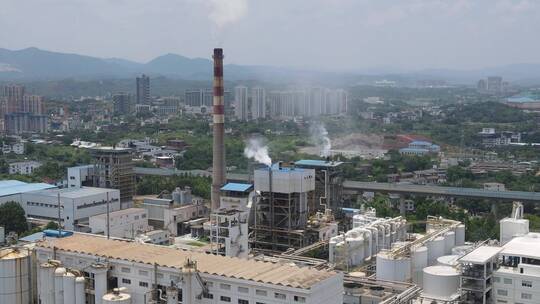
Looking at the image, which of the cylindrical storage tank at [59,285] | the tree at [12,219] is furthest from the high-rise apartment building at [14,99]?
the cylindrical storage tank at [59,285]

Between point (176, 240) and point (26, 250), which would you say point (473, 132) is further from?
point (26, 250)

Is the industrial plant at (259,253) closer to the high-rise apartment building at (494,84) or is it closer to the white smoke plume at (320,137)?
the white smoke plume at (320,137)

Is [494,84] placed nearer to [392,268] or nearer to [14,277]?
[392,268]

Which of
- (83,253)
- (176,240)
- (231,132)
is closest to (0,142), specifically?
(231,132)

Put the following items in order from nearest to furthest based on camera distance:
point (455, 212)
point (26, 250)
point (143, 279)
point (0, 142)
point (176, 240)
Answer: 1. point (143, 279)
2. point (26, 250)
3. point (176, 240)
4. point (455, 212)
5. point (0, 142)

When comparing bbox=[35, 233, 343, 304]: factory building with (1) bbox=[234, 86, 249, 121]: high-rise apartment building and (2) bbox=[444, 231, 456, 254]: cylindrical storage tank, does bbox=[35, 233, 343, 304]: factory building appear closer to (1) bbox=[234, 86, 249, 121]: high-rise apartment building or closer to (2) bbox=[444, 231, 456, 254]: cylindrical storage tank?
(2) bbox=[444, 231, 456, 254]: cylindrical storage tank
